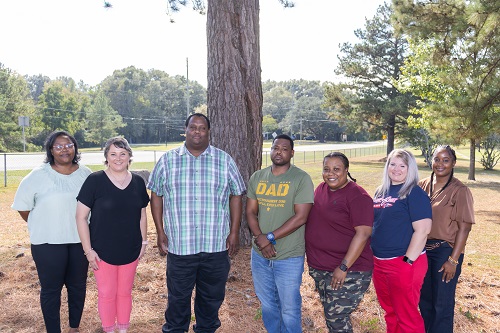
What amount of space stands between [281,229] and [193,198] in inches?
29.1

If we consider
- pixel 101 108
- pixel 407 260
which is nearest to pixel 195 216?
pixel 407 260

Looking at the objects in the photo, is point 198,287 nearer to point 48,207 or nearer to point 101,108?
point 48,207

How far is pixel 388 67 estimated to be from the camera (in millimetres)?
36875

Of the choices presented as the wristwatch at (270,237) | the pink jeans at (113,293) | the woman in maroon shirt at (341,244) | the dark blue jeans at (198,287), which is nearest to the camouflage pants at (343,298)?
the woman in maroon shirt at (341,244)

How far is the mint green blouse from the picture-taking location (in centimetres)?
346

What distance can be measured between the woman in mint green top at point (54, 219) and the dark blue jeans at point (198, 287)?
0.82 m

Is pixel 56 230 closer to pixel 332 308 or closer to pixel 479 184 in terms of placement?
pixel 332 308

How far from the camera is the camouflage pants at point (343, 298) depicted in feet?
9.87

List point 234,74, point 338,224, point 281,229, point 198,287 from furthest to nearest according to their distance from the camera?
point 234,74 → point 198,287 → point 281,229 → point 338,224

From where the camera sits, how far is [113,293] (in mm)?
3518

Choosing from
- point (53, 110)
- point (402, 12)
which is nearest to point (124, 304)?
point (402, 12)

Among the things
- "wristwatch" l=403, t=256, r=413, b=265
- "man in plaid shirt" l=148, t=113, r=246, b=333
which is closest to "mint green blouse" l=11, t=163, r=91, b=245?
"man in plaid shirt" l=148, t=113, r=246, b=333

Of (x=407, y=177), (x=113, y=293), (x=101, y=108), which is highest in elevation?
(x=101, y=108)

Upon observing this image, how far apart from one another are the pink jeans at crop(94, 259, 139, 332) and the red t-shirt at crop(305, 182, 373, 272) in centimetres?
153
